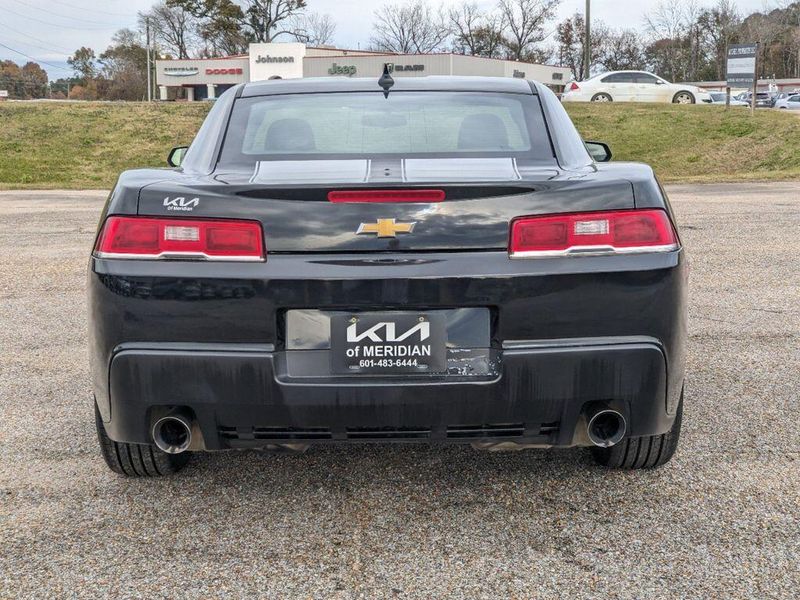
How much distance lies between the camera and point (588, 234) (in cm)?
262

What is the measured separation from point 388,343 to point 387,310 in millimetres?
95

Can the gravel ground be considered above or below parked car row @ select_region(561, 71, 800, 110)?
below

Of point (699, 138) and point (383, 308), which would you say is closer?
point (383, 308)

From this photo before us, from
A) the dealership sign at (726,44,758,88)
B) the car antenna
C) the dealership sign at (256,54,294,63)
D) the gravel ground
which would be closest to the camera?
the gravel ground

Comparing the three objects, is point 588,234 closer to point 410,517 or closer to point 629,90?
point 410,517

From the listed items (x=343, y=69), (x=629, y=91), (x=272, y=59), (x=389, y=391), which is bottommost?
(x=389, y=391)

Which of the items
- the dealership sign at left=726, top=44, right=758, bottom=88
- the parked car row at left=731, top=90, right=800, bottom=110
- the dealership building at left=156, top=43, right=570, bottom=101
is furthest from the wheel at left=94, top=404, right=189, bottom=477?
the parked car row at left=731, top=90, right=800, bottom=110

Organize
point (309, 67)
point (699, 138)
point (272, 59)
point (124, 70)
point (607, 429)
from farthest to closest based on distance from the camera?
1. point (124, 70)
2. point (272, 59)
3. point (309, 67)
4. point (699, 138)
5. point (607, 429)

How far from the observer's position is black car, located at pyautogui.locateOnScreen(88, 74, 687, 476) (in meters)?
2.56

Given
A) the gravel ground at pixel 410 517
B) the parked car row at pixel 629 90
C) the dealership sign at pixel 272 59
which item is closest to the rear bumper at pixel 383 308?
the gravel ground at pixel 410 517

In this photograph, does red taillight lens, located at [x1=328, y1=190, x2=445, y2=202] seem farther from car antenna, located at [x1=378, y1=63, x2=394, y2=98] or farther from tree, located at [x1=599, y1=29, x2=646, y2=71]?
tree, located at [x1=599, y1=29, x2=646, y2=71]

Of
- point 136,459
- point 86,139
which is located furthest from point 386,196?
point 86,139

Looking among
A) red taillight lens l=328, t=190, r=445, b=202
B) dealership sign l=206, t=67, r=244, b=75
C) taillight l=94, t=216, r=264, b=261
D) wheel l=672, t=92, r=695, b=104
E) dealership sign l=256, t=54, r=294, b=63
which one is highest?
dealership sign l=256, t=54, r=294, b=63

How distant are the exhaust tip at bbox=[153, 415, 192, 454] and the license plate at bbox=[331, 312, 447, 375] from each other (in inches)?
20.0
